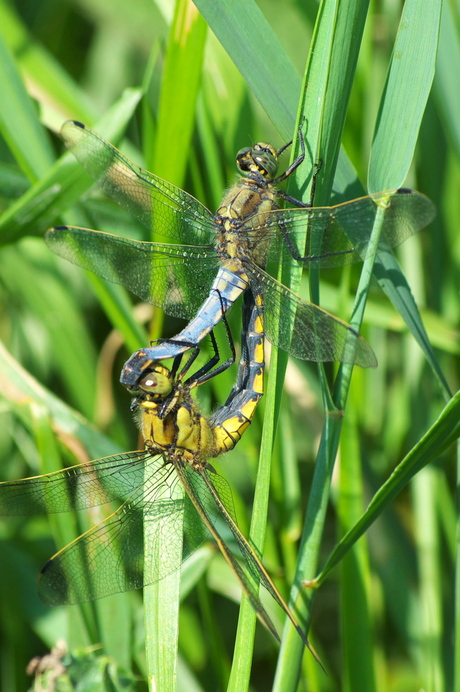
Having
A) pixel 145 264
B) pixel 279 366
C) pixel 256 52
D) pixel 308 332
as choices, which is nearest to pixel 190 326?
pixel 145 264

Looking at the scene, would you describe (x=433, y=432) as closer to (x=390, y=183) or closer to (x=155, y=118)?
(x=390, y=183)

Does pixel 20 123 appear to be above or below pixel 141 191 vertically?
above

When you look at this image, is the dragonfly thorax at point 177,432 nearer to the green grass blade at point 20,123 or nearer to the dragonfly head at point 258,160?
the dragonfly head at point 258,160

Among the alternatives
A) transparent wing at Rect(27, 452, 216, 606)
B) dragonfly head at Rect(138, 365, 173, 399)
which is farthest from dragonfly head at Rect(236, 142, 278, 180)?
transparent wing at Rect(27, 452, 216, 606)

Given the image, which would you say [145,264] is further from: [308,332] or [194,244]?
[308,332]

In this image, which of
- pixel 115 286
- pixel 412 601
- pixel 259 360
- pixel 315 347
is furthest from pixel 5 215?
pixel 412 601

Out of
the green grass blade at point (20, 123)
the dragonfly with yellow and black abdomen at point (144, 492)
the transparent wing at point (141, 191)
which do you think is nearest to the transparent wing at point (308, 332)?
the dragonfly with yellow and black abdomen at point (144, 492)
